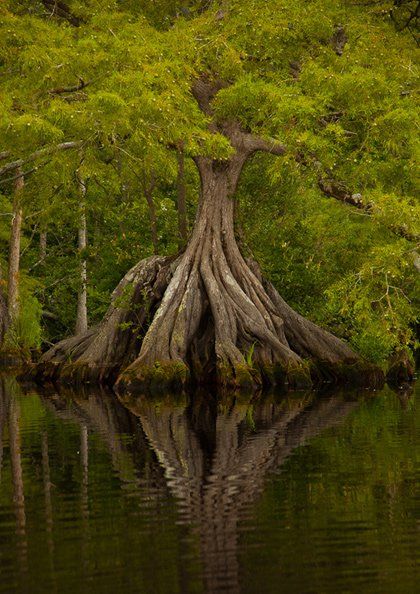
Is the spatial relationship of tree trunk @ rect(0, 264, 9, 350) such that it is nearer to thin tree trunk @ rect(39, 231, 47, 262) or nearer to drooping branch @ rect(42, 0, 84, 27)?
thin tree trunk @ rect(39, 231, 47, 262)

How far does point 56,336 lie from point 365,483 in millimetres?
34730

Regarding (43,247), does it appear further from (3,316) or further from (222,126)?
(222,126)

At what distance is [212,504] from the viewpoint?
433 inches

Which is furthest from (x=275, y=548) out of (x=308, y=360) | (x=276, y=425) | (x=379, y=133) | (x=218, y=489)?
(x=308, y=360)

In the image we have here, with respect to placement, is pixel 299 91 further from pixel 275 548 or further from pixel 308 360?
pixel 275 548

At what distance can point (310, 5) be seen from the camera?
27297 mm

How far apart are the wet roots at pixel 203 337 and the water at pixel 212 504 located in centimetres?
676

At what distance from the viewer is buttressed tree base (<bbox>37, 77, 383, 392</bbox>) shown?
27516 millimetres

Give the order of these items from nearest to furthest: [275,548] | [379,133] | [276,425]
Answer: [275,548] → [276,425] → [379,133]

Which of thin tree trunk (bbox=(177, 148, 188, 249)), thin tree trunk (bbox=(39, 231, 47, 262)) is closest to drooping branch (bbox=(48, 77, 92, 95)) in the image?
thin tree trunk (bbox=(177, 148, 188, 249))

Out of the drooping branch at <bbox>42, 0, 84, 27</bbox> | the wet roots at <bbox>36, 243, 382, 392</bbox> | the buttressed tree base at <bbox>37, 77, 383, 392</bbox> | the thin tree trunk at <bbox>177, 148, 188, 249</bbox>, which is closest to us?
the wet roots at <bbox>36, 243, 382, 392</bbox>

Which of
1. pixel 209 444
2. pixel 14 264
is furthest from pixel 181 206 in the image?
pixel 209 444

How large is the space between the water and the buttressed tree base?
22.5ft

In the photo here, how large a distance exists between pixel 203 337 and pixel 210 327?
0.33 m
